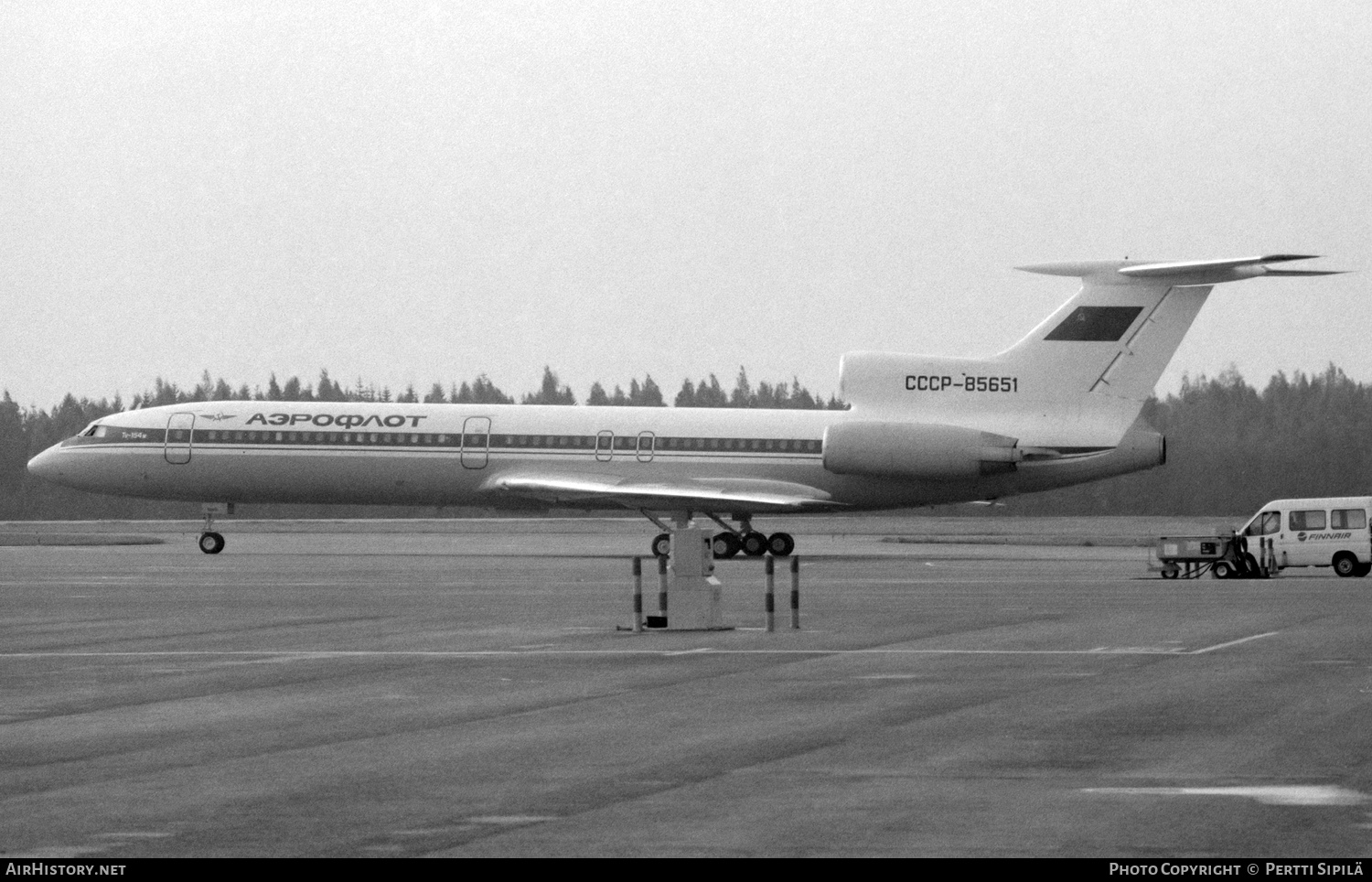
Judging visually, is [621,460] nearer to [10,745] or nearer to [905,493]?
[905,493]

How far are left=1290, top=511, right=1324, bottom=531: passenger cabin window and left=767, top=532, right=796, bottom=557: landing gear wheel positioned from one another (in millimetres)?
11514

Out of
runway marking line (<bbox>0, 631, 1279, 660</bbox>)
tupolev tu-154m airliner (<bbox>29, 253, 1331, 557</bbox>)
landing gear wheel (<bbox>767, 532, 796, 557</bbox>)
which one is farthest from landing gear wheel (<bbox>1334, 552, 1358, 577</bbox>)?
runway marking line (<bbox>0, 631, 1279, 660</bbox>)

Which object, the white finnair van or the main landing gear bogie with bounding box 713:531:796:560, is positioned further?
the main landing gear bogie with bounding box 713:531:796:560

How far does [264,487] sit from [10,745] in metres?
35.2

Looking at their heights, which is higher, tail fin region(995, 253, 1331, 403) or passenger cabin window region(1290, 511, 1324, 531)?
tail fin region(995, 253, 1331, 403)

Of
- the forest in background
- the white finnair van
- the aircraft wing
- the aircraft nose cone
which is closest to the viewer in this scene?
the white finnair van

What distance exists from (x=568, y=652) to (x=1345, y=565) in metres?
24.4

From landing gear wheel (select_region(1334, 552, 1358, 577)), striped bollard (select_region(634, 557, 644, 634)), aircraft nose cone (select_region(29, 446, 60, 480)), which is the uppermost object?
aircraft nose cone (select_region(29, 446, 60, 480))

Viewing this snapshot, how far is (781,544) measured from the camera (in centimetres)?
4600

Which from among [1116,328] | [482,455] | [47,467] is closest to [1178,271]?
[1116,328]

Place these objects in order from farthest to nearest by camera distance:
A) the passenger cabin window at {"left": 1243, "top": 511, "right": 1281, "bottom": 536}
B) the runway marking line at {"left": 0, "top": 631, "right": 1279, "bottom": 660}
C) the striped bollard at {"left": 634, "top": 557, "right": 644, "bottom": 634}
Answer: the passenger cabin window at {"left": 1243, "top": 511, "right": 1281, "bottom": 536} < the striped bollard at {"left": 634, "top": 557, "right": 644, "bottom": 634} < the runway marking line at {"left": 0, "top": 631, "right": 1279, "bottom": 660}

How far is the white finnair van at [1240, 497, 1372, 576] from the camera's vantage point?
1549 inches

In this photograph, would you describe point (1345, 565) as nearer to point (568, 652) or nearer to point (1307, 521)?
point (1307, 521)

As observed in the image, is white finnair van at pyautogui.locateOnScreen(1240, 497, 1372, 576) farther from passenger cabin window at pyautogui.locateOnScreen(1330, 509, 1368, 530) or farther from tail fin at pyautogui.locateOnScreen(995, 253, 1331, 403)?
tail fin at pyautogui.locateOnScreen(995, 253, 1331, 403)
